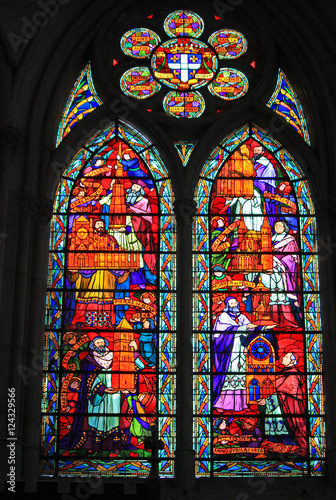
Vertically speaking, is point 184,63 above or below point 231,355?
above

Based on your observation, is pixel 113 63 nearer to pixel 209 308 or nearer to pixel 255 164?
pixel 255 164

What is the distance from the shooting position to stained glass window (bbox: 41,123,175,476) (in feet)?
44.5

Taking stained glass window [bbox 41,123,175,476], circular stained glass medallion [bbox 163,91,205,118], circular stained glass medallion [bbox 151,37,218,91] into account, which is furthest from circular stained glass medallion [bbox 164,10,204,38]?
stained glass window [bbox 41,123,175,476]

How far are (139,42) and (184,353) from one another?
5410mm

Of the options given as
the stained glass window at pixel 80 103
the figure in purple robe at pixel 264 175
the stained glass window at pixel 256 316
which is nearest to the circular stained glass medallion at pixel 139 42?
the stained glass window at pixel 80 103

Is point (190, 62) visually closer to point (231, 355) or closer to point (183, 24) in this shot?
point (183, 24)

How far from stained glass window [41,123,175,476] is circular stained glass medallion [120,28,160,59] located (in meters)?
1.33

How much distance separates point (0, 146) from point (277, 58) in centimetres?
467

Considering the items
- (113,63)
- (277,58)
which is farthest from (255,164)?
(113,63)

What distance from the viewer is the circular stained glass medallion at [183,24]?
53.5 ft

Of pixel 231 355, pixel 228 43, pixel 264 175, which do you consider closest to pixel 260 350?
pixel 231 355

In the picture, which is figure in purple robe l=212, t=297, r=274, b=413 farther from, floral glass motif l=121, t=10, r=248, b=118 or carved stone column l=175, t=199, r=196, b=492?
floral glass motif l=121, t=10, r=248, b=118

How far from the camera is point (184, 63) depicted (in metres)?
16.1

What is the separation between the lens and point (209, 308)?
1432 cm
